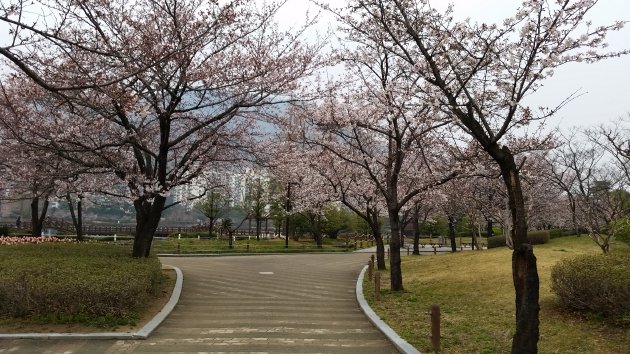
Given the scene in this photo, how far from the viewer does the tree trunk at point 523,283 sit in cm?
598

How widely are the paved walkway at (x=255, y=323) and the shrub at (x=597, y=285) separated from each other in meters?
3.72

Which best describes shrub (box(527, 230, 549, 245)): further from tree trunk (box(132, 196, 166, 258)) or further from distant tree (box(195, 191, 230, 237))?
distant tree (box(195, 191, 230, 237))

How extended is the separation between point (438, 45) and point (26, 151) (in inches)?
463

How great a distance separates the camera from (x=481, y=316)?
32.3 ft

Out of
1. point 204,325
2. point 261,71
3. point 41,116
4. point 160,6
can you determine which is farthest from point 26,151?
point 204,325

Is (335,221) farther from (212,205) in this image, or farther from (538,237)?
(538,237)

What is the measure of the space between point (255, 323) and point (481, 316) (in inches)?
182

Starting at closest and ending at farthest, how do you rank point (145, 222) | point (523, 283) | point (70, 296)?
point (523, 283)
point (70, 296)
point (145, 222)

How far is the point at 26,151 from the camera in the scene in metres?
13.5

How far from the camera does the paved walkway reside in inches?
308

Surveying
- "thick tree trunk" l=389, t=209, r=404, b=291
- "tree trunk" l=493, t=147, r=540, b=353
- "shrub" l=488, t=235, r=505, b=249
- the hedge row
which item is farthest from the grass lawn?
"shrub" l=488, t=235, r=505, b=249

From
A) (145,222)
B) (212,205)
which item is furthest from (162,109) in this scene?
(212,205)

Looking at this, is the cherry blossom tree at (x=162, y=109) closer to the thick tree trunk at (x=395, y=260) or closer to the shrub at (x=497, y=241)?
the thick tree trunk at (x=395, y=260)

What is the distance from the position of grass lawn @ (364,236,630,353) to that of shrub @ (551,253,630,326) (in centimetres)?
23
